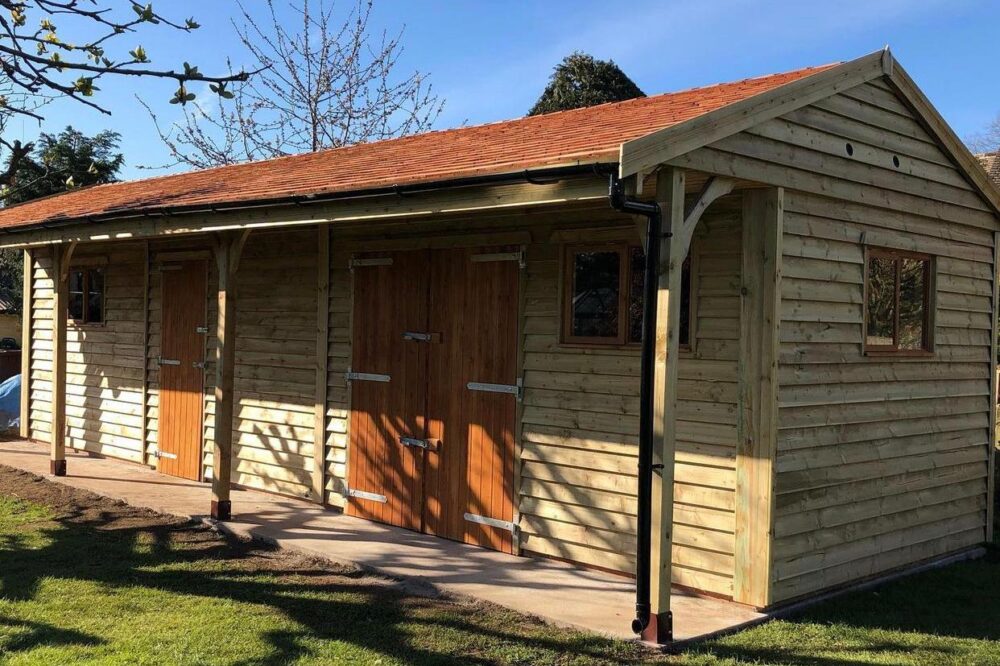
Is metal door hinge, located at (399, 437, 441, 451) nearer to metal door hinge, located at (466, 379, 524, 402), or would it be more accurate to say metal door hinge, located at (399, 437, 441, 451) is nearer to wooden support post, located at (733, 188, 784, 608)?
metal door hinge, located at (466, 379, 524, 402)

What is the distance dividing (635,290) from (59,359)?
21.5 feet

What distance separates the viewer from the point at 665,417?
496cm

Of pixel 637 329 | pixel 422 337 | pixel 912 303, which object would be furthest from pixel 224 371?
pixel 912 303

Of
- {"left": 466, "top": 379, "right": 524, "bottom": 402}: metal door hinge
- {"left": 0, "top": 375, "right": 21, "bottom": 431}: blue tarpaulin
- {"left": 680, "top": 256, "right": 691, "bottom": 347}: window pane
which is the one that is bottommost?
{"left": 0, "top": 375, "right": 21, "bottom": 431}: blue tarpaulin

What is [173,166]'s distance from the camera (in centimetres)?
2214

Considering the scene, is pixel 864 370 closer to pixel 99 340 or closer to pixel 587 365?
pixel 587 365

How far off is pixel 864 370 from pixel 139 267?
7739 mm

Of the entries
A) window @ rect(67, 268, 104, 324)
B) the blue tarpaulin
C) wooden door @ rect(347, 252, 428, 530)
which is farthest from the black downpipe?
the blue tarpaulin

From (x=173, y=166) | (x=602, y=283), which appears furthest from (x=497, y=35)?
(x=602, y=283)

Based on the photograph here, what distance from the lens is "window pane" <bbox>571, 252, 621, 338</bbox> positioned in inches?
253

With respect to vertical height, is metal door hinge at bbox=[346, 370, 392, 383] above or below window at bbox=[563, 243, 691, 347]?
below

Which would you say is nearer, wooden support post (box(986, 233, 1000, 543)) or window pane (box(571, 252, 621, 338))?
window pane (box(571, 252, 621, 338))

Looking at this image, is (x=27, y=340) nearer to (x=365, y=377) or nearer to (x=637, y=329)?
(x=365, y=377)

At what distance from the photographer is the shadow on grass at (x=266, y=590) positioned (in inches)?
190
